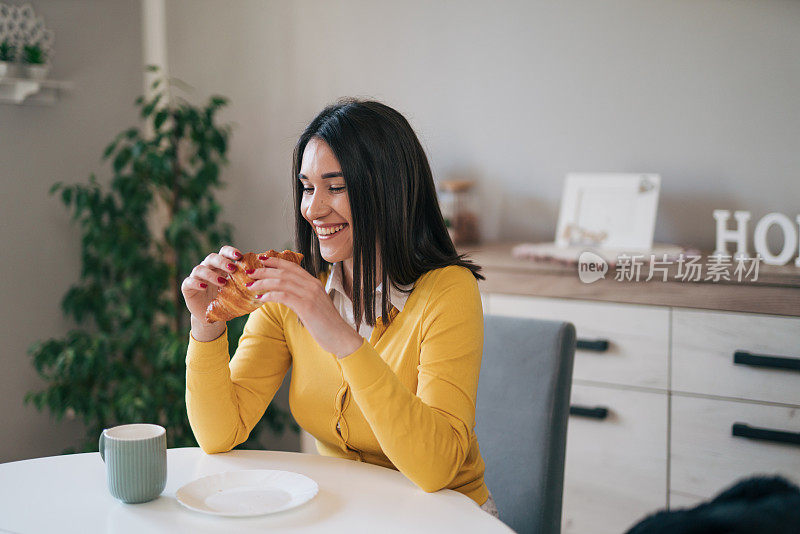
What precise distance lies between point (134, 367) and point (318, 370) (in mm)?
1540

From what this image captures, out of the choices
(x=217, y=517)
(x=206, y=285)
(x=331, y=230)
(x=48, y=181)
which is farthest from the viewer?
(x=48, y=181)

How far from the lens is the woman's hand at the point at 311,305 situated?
1.09m

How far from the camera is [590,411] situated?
2086 mm

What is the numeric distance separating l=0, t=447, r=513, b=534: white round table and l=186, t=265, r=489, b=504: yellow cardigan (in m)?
0.06

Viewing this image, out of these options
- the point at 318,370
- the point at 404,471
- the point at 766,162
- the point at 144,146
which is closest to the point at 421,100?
the point at 144,146

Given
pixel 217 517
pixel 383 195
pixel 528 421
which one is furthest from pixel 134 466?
pixel 528 421

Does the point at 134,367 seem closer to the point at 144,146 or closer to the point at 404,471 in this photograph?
the point at 144,146

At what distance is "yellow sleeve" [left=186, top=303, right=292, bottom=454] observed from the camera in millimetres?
1254

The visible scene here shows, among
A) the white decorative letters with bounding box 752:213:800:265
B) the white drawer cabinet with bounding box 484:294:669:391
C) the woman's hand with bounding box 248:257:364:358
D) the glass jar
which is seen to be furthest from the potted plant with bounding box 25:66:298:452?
the white decorative letters with bounding box 752:213:800:265

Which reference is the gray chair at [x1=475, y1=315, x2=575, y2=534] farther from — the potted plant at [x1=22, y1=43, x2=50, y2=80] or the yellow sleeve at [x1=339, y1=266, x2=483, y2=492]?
the potted plant at [x1=22, y1=43, x2=50, y2=80]

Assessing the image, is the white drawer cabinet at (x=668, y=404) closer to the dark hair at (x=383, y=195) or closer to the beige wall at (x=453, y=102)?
the beige wall at (x=453, y=102)

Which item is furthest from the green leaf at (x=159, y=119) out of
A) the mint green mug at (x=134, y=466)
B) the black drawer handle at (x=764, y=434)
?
the black drawer handle at (x=764, y=434)

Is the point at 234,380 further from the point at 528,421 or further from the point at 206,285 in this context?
the point at 528,421

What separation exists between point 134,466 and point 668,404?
149 centimetres
